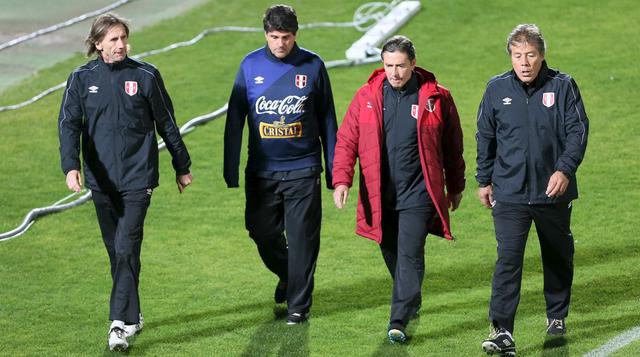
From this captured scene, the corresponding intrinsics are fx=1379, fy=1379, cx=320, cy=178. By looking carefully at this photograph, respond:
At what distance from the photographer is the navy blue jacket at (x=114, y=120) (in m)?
7.73

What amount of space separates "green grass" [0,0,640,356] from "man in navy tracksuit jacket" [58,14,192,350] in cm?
41

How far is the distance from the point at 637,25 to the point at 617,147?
3695 mm

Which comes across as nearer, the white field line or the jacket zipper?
the white field line

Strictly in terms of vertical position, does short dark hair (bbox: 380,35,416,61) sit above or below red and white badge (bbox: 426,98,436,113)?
above

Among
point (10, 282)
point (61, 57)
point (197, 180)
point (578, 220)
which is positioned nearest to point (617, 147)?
point (578, 220)

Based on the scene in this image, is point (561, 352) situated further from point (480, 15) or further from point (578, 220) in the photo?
point (480, 15)

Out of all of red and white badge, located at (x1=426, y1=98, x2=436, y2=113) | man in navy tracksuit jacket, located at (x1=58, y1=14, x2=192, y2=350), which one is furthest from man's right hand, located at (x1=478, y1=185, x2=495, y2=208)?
man in navy tracksuit jacket, located at (x1=58, y1=14, x2=192, y2=350)

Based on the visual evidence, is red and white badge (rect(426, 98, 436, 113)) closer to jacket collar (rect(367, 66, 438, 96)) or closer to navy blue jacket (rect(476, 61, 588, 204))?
jacket collar (rect(367, 66, 438, 96))

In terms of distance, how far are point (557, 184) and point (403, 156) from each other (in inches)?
36.7

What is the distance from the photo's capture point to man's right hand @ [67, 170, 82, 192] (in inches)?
299

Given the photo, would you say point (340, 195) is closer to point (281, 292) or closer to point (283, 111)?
point (283, 111)

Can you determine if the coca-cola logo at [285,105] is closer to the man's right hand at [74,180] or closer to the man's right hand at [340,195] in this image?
the man's right hand at [340,195]

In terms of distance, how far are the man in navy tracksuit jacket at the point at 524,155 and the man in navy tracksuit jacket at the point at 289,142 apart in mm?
1098

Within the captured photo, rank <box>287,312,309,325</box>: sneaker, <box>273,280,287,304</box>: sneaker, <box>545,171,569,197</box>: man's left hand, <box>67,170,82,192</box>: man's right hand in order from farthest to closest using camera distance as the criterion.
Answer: <box>273,280,287,304</box>: sneaker, <box>287,312,309,325</box>: sneaker, <box>67,170,82,192</box>: man's right hand, <box>545,171,569,197</box>: man's left hand
